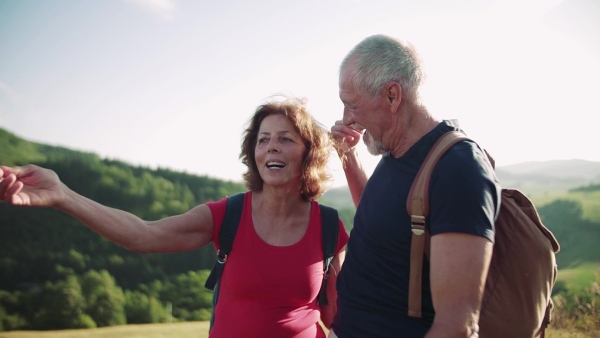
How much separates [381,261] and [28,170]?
156cm

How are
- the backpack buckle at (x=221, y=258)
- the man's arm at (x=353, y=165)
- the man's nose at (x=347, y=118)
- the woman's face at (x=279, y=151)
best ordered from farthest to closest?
the woman's face at (x=279, y=151)
the man's arm at (x=353, y=165)
the backpack buckle at (x=221, y=258)
the man's nose at (x=347, y=118)

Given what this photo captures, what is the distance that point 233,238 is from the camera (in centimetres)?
318

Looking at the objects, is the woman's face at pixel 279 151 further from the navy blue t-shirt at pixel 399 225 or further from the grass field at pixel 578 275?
the grass field at pixel 578 275

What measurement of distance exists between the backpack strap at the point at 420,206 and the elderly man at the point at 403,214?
0.04m

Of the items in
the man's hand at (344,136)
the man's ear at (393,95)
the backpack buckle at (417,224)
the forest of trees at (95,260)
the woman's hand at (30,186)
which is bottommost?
the forest of trees at (95,260)

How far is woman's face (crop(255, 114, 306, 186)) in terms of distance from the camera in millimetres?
3445

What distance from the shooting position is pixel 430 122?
2322 millimetres

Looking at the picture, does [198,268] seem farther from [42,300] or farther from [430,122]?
[430,122]

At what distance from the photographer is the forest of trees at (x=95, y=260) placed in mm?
Result: 24094

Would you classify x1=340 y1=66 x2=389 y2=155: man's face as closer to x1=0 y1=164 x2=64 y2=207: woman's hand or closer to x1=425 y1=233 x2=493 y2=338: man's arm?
x1=425 y1=233 x2=493 y2=338: man's arm

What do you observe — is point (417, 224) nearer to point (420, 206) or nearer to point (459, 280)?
point (420, 206)

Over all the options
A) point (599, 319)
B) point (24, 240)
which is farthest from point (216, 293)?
point (24, 240)

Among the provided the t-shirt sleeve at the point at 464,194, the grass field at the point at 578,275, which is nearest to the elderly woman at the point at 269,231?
the t-shirt sleeve at the point at 464,194

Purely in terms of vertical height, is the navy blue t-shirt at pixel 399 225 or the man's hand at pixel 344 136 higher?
the man's hand at pixel 344 136
